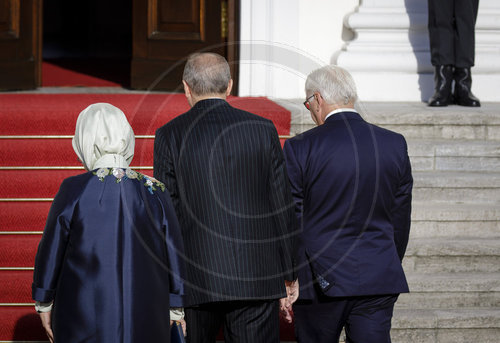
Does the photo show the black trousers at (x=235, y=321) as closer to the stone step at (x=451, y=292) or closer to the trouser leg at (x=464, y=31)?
the stone step at (x=451, y=292)

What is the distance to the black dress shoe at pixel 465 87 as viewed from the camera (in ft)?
19.9

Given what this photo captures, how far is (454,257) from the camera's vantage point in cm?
469

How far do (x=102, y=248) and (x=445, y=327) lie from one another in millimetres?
2341

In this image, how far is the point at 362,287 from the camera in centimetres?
307

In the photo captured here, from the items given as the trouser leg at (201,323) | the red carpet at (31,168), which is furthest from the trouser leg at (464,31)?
the trouser leg at (201,323)

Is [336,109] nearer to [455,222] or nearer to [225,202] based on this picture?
[225,202]

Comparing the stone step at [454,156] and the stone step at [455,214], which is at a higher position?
the stone step at [454,156]

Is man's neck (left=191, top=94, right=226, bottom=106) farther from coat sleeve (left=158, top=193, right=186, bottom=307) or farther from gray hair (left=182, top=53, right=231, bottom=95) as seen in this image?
coat sleeve (left=158, top=193, right=186, bottom=307)

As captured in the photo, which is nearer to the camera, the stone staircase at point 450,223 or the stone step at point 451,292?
the stone staircase at point 450,223

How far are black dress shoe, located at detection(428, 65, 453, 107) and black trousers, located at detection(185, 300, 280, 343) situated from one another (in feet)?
11.1

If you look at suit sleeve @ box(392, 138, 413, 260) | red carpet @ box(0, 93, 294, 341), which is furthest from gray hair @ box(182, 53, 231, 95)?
red carpet @ box(0, 93, 294, 341)

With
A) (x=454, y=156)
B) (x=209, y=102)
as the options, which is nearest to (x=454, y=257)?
(x=454, y=156)

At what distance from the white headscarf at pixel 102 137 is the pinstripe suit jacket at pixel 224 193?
1.03 feet

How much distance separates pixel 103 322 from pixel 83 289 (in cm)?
13
